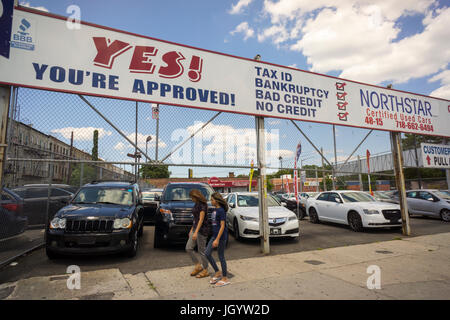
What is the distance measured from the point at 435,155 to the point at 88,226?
13.2 metres

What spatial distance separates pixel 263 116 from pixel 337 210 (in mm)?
5994

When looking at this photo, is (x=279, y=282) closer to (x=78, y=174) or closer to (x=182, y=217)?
(x=182, y=217)

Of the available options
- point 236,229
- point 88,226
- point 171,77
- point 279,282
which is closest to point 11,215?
point 88,226

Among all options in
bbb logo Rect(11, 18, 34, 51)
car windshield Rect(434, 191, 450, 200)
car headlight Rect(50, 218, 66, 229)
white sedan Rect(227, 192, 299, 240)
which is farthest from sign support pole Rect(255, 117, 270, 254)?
car windshield Rect(434, 191, 450, 200)

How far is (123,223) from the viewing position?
5535 mm

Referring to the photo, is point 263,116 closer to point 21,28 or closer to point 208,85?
point 208,85

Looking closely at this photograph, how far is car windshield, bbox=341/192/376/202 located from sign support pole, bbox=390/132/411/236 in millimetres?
1258

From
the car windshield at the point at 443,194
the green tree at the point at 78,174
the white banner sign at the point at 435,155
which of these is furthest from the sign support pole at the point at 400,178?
the green tree at the point at 78,174

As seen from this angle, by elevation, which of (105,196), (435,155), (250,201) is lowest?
(250,201)

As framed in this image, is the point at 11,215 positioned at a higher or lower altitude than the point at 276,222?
higher

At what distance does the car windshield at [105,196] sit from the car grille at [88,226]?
44.8 inches

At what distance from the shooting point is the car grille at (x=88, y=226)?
5.19 m

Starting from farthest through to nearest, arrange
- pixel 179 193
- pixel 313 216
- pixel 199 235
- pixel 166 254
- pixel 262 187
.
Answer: pixel 313 216
pixel 179 193
pixel 262 187
pixel 166 254
pixel 199 235
